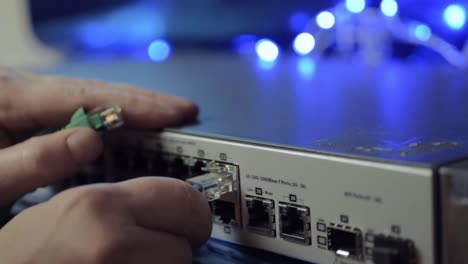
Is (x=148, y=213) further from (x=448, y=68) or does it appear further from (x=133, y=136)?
(x=448, y=68)

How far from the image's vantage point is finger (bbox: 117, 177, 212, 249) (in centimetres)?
53

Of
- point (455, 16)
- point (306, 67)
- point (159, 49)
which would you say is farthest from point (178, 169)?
point (159, 49)

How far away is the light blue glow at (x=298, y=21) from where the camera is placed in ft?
4.67

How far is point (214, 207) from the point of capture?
0.64m

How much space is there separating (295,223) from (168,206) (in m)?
0.11

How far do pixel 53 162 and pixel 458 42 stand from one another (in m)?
0.84

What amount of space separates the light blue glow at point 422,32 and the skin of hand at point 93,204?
0.66m

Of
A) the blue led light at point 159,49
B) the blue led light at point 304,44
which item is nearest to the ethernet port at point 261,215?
the blue led light at point 304,44

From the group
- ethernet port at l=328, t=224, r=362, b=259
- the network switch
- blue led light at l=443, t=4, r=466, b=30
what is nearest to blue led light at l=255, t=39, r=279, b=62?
blue led light at l=443, t=4, r=466, b=30

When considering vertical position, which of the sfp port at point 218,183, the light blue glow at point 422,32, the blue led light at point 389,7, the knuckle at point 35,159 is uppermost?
the blue led light at point 389,7

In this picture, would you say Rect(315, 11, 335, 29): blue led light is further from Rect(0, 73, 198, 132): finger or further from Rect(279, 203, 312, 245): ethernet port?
Rect(279, 203, 312, 245): ethernet port

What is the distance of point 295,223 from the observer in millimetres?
575

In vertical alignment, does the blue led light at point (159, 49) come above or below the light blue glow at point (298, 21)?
below

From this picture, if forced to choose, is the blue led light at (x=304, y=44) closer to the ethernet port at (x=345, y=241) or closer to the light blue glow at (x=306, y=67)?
the light blue glow at (x=306, y=67)
